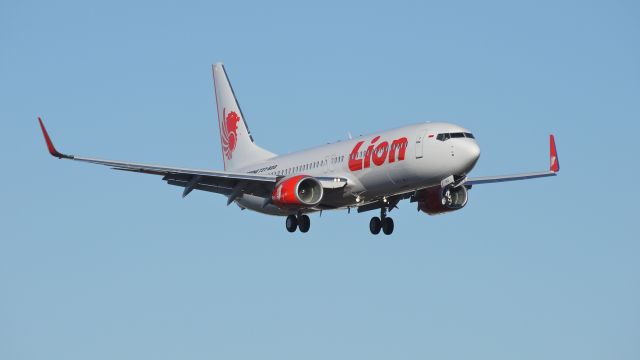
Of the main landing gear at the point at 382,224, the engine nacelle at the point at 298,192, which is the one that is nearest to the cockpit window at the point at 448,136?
the engine nacelle at the point at 298,192

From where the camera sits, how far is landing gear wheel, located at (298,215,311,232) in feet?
221

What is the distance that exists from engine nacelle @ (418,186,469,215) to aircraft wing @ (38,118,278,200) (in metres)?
7.44

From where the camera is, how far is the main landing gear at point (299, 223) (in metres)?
67.4

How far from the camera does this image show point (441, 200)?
63.0 m

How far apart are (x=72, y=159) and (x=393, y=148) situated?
14573 mm

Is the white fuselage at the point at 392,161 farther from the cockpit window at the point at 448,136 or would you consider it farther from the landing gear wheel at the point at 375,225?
the landing gear wheel at the point at 375,225

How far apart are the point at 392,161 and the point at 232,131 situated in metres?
21.3

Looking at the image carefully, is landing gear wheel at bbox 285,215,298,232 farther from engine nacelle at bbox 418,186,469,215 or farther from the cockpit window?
the cockpit window

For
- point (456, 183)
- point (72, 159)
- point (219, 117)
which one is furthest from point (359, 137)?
point (219, 117)

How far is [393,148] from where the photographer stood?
6181 cm

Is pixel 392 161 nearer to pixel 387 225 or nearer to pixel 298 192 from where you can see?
pixel 298 192

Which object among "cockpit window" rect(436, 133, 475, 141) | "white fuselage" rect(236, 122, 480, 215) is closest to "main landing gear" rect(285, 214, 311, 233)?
"white fuselage" rect(236, 122, 480, 215)

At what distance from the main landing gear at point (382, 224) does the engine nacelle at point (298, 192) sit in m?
5.23

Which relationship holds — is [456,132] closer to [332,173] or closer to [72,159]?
[332,173]
